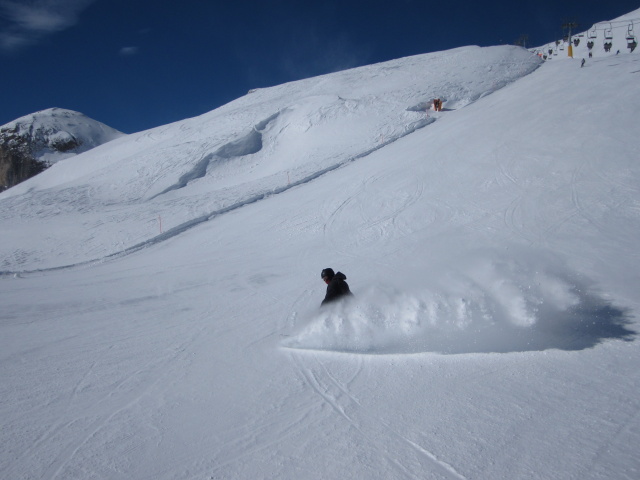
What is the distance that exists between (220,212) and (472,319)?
43.0 ft

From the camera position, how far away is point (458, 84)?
97.1 feet

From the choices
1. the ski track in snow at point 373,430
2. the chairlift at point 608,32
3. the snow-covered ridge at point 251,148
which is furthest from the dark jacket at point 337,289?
the chairlift at point 608,32

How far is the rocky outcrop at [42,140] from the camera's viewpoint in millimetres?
66625

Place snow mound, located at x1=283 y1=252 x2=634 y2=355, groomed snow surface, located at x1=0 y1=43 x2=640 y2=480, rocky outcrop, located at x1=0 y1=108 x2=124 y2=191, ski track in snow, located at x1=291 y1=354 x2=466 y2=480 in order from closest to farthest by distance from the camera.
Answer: ski track in snow, located at x1=291 y1=354 x2=466 y2=480
groomed snow surface, located at x1=0 y1=43 x2=640 y2=480
snow mound, located at x1=283 y1=252 x2=634 y2=355
rocky outcrop, located at x1=0 y1=108 x2=124 y2=191

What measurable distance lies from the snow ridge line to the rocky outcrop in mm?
65887

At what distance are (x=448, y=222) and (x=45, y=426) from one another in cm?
1036

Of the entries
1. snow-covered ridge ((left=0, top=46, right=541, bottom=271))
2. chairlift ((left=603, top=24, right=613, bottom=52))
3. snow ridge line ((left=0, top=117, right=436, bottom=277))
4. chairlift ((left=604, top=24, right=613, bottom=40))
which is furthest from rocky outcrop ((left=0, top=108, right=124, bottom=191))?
chairlift ((left=604, top=24, right=613, bottom=40))

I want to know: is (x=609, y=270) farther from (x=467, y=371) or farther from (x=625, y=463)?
(x=625, y=463)

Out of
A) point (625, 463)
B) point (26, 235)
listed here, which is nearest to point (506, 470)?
point (625, 463)

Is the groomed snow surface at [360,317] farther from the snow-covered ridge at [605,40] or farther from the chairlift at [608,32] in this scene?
the chairlift at [608,32]

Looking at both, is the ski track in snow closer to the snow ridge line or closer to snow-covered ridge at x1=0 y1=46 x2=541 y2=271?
the snow ridge line

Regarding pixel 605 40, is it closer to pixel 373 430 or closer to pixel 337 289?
pixel 337 289

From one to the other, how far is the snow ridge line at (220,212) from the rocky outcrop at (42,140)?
65887mm

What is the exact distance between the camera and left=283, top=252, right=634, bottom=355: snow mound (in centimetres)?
529
